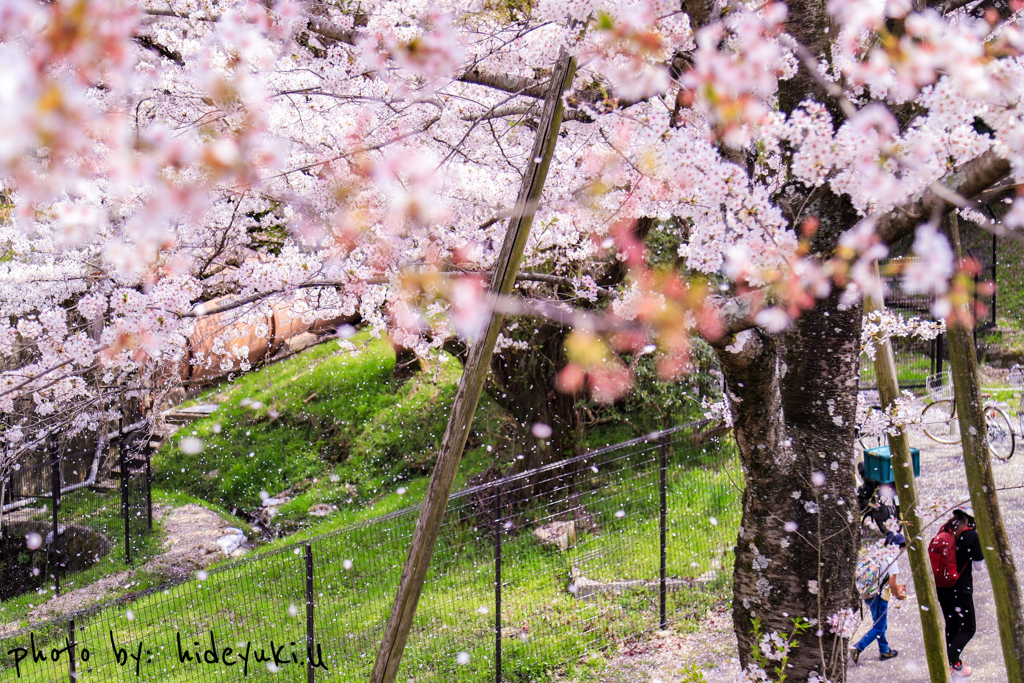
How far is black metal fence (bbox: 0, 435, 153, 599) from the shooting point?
912 centimetres

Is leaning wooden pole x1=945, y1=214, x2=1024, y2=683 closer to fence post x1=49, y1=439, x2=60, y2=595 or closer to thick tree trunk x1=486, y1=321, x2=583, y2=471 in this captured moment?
thick tree trunk x1=486, y1=321, x2=583, y2=471

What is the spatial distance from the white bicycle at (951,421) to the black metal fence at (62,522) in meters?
9.37

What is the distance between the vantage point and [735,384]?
3.66m

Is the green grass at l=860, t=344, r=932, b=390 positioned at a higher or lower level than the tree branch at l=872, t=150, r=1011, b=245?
higher

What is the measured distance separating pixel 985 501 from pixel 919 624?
9.51 ft

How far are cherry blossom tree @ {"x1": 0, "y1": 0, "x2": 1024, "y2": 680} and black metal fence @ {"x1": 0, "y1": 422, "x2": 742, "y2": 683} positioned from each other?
181 centimetres

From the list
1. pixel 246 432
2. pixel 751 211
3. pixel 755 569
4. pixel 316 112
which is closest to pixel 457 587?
pixel 755 569

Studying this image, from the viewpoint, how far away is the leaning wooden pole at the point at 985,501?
3.86 meters

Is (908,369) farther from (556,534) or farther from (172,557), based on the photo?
(172,557)

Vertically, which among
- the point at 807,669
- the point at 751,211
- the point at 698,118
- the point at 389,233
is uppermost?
the point at 389,233

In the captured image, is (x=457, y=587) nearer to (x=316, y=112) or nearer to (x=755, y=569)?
(x=755, y=569)

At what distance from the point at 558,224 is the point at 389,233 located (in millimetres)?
1293

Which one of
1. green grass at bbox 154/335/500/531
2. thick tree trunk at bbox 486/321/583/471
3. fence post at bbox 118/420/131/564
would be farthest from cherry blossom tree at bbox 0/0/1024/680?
green grass at bbox 154/335/500/531

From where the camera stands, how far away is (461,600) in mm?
6527
